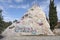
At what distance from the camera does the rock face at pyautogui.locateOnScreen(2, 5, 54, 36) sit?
24.6 metres

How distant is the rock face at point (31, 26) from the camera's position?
2458cm

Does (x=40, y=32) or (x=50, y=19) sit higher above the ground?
(x=50, y=19)

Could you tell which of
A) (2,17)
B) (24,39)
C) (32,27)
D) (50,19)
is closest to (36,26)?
(32,27)

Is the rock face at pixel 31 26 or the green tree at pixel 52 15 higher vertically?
the green tree at pixel 52 15

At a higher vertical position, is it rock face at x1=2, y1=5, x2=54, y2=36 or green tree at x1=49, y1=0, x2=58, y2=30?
green tree at x1=49, y1=0, x2=58, y2=30

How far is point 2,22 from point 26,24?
37.6 feet

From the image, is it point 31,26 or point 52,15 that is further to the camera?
point 52,15

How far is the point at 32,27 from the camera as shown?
→ 81.4 feet

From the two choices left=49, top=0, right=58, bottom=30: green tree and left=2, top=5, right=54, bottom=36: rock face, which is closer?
left=2, top=5, right=54, bottom=36: rock face

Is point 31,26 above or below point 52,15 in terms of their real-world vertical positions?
below

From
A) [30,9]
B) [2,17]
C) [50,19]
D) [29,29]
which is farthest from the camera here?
[50,19]

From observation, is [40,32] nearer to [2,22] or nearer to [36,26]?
[36,26]

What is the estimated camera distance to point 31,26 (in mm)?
24859

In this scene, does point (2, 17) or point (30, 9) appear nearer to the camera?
point (30, 9)
